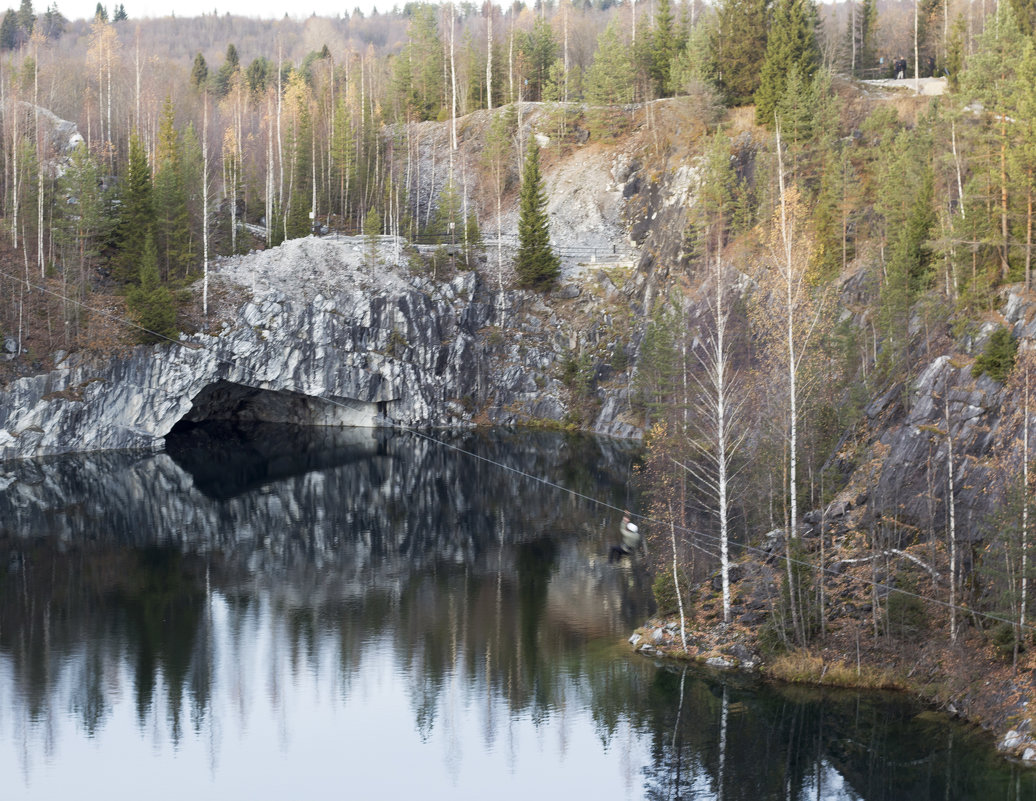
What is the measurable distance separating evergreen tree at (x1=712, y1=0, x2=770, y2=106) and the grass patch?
49.9m

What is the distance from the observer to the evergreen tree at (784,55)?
61.2 metres

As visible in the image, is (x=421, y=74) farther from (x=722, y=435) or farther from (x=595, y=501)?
(x=722, y=435)

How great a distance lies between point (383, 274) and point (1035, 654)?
51.6 metres

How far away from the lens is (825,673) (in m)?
24.5

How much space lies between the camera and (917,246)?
37688 millimetres

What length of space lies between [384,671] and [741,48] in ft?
179

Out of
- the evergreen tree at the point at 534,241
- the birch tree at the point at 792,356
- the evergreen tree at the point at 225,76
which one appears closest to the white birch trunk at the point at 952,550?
the birch tree at the point at 792,356

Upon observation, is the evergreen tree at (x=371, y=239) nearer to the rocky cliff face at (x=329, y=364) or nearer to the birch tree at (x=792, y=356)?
the rocky cliff face at (x=329, y=364)

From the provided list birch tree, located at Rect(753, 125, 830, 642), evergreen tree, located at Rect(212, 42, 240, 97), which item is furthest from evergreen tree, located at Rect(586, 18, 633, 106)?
evergreen tree, located at Rect(212, 42, 240, 97)

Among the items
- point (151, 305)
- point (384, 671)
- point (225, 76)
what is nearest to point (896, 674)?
point (384, 671)

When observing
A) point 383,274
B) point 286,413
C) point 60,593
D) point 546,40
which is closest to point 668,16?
point 546,40

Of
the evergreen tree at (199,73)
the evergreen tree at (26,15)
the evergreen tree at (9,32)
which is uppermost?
the evergreen tree at (26,15)

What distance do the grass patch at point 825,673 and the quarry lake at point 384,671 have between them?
1.40 feet

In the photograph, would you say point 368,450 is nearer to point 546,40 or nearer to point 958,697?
point 958,697
